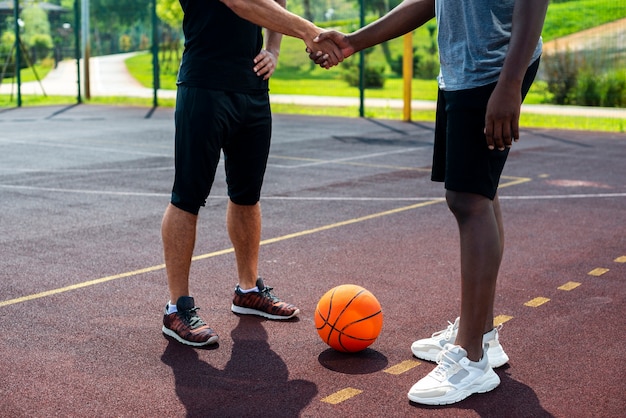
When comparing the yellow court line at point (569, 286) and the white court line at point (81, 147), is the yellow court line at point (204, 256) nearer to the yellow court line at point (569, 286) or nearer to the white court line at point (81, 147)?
the yellow court line at point (569, 286)

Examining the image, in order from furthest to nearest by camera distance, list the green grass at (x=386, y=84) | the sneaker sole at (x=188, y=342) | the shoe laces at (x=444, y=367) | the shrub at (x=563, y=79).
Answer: the shrub at (x=563, y=79), the green grass at (x=386, y=84), the sneaker sole at (x=188, y=342), the shoe laces at (x=444, y=367)

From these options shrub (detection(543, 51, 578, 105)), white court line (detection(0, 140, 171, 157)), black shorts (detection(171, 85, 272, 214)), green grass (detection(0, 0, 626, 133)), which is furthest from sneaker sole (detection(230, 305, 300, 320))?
shrub (detection(543, 51, 578, 105))

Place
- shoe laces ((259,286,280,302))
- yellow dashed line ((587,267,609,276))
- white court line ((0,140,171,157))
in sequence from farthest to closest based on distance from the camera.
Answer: white court line ((0,140,171,157)) < yellow dashed line ((587,267,609,276)) < shoe laces ((259,286,280,302))

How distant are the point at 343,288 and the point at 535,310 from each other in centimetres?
131

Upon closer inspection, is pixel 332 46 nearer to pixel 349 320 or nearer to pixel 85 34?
pixel 349 320

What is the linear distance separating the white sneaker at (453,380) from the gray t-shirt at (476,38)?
1.17 m

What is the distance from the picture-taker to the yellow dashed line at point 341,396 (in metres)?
3.75

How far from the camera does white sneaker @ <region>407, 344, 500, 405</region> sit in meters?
3.75

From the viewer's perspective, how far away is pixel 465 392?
12.5ft

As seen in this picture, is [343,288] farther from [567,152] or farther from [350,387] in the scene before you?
[567,152]

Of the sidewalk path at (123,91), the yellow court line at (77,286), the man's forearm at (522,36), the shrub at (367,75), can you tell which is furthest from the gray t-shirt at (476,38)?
the shrub at (367,75)

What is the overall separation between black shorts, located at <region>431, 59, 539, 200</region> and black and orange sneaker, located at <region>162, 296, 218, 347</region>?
1.47 meters

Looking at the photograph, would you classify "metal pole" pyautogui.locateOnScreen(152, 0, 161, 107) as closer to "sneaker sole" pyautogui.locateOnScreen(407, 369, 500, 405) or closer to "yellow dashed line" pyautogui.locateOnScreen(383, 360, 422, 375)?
"yellow dashed line" pyautogui.locateOnScreen(383, 360, 422, 375)

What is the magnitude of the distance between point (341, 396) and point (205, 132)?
155 centimetres
